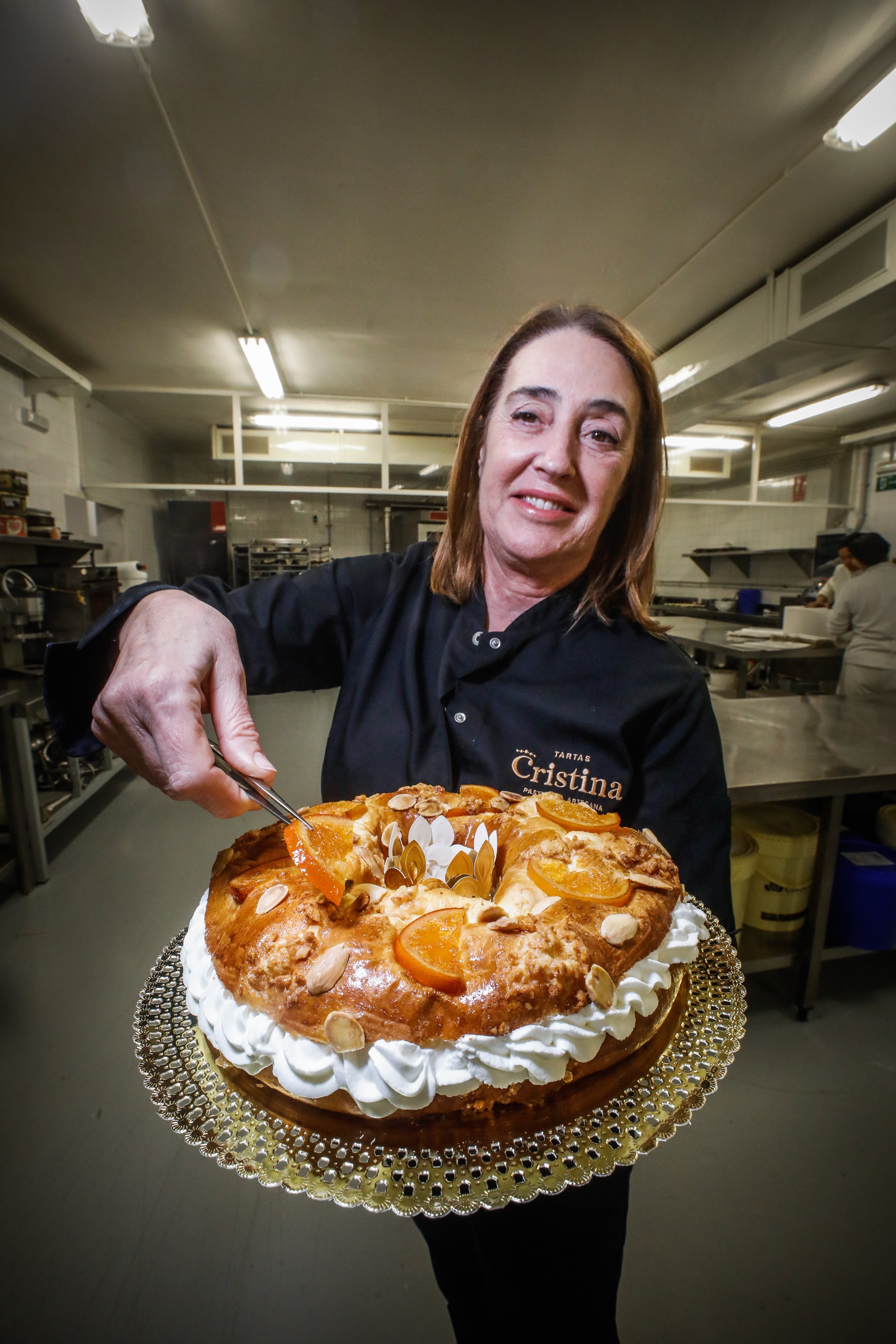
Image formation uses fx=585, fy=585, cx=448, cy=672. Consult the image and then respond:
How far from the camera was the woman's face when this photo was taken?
Result: 1087 millimetres

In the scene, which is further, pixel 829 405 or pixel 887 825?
pixel 829 405

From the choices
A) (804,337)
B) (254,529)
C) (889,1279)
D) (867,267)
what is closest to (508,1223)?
(889,1279)

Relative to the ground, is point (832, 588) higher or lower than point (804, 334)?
lower

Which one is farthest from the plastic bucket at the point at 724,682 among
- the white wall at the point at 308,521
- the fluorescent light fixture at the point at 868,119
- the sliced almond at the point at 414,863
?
the sliced almond at the point at 414,863

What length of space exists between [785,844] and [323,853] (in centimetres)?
188

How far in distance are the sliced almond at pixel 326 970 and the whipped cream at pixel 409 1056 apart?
0.17 ft

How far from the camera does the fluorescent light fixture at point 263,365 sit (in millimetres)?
4500

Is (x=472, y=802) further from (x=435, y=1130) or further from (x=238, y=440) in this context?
(x=238, y=440)

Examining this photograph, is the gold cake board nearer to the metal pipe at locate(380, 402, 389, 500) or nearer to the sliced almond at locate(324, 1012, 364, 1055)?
Answer: the sliced almond at locate(324, 1012, 364, 1055)

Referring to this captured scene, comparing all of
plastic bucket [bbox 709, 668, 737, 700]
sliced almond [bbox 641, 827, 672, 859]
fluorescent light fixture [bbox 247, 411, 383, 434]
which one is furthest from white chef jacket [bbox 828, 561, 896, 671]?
sliced almond [bbox 641, 827, 672, 859]

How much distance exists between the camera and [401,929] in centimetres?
63

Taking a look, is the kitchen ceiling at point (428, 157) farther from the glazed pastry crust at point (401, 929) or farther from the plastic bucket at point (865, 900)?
the plastic bucket at point (865, 900)

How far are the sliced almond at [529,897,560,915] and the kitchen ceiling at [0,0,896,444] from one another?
2.80m

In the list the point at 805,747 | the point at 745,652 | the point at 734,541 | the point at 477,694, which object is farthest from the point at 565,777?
the point at 734,541
